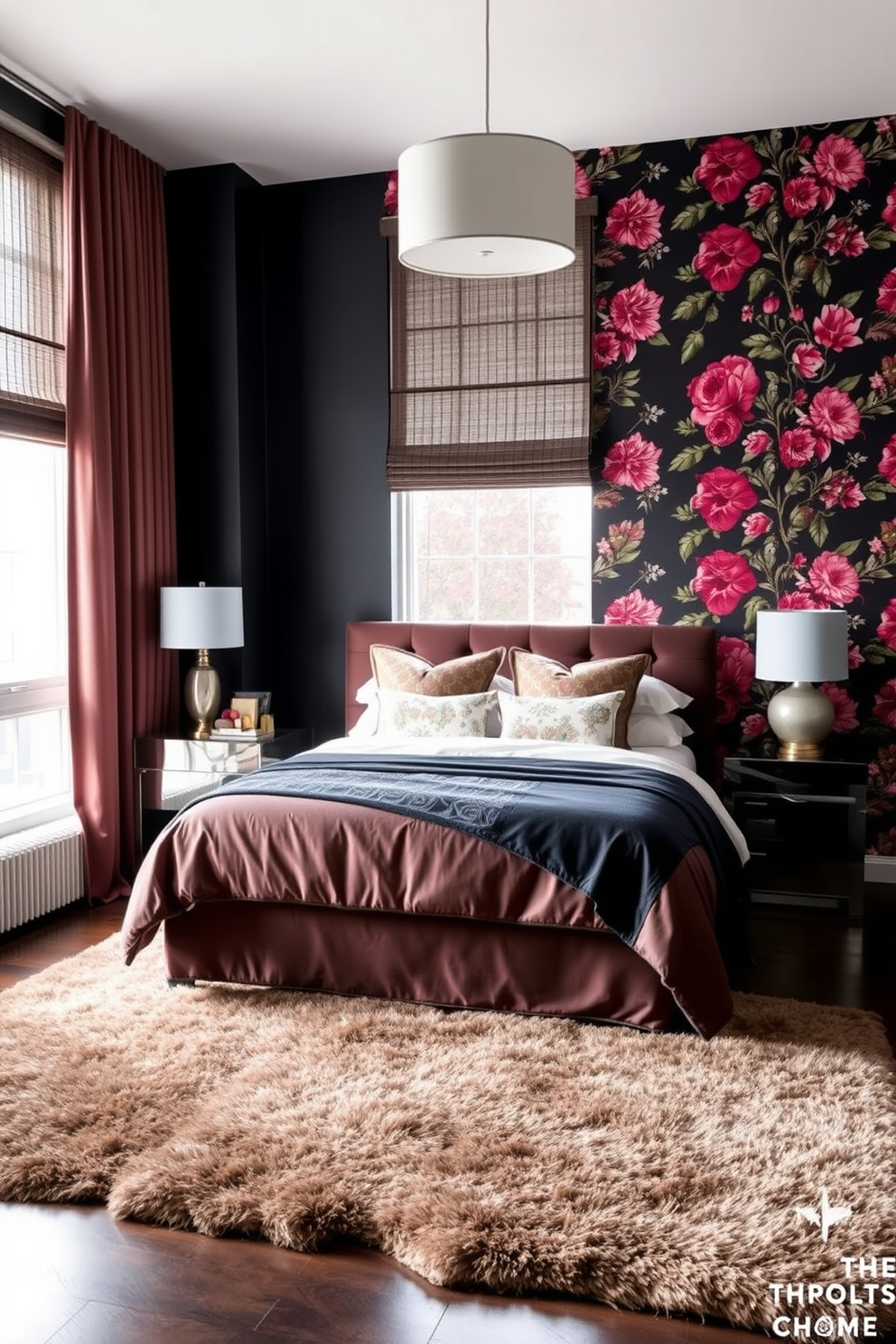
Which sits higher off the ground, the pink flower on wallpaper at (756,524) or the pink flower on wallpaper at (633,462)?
the pink flower on wallpaper at (633,462)

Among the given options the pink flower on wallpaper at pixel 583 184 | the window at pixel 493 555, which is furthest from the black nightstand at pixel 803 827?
the pink flower on wallpaper at pixel 583 184

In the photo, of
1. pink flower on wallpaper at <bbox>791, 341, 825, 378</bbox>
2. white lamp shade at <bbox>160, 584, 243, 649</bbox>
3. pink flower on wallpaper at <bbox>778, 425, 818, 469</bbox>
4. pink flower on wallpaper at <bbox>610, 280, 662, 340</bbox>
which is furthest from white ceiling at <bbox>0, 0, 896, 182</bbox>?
white lamp shade at <bbox>160, 584, 243, 649</bbox>

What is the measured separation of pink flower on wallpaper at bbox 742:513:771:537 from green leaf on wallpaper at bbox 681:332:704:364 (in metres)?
0.76

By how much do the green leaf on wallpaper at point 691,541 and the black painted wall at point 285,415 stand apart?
1416 millimetres

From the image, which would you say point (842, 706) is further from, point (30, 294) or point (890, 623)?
point (30, 294)

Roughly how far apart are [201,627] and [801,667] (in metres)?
2.53

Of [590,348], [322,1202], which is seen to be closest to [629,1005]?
[322,1202]

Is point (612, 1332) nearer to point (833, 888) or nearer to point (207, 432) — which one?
point (833, 888)

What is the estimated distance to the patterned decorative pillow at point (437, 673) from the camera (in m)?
4.80

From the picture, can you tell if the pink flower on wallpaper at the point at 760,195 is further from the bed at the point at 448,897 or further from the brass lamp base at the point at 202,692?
the brass lamp base at the point at 202,692

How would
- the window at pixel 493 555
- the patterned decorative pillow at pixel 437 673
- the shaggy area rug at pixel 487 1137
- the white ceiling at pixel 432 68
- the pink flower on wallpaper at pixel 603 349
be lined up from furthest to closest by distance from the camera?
the window at pixel 493 555
the pink flower on wallpaper at pixel 603 349
the patterned decorative pillow at pixel 437 673
the white ceiling at pixel 432 68
the shaggy area rug at pixel 487 1137

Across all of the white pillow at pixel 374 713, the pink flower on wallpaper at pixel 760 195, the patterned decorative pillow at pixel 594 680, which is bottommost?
the white pillow at pixel 374 713

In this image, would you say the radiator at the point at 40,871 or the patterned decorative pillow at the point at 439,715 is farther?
the patterned decorative pillow at the point at 439,715

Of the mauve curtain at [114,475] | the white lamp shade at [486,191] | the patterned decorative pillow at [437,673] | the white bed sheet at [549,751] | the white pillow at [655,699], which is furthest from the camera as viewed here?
the patterned decorative pillow at [437,673]
